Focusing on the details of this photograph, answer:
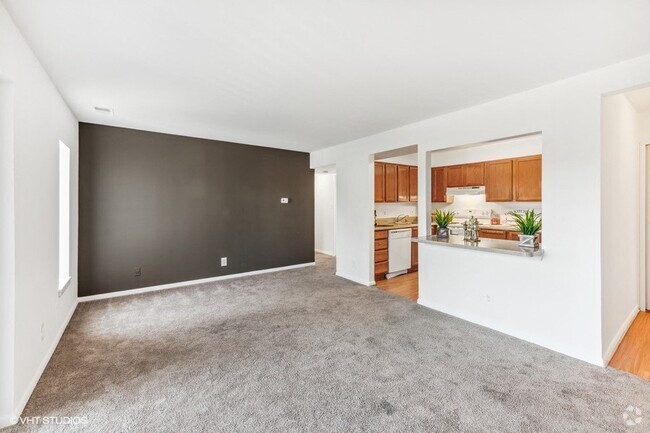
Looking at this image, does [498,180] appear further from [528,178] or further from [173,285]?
[173,285]

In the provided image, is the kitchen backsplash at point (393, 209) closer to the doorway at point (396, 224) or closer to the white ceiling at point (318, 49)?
the doorway at point (396, 224)

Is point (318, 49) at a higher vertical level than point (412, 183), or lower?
higher

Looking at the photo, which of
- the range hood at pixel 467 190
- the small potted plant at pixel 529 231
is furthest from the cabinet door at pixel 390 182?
the small potted plant at pixel 529 231

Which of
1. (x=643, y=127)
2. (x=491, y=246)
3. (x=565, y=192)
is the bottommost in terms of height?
(x=491, y=246)

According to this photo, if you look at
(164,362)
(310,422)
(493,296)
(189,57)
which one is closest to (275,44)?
(189,57)

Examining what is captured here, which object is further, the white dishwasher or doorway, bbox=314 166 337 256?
doorway, bbox=314 166 337 256

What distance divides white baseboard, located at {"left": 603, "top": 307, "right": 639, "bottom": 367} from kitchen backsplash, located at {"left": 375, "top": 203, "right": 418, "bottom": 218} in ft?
12.8

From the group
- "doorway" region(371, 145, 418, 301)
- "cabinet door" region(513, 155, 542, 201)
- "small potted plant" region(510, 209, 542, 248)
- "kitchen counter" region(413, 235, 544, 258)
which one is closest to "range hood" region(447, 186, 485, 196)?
"cabinet door" region(513, 155, 542, 201)

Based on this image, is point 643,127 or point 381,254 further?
point 381,254

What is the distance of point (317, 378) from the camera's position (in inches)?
88.7

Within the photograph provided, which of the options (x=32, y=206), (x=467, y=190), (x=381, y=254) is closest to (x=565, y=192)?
(x=381, y=254)

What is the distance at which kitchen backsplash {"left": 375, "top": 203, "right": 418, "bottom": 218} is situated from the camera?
6.34 meters

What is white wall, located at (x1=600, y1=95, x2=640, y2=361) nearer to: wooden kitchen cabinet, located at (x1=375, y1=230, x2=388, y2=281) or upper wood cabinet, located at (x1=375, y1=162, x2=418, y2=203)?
wooden kitchen cabinet, located at (x1=375, y1=230, x2=388, y2=281)

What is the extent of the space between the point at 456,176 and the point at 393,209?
1434mm
